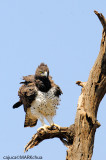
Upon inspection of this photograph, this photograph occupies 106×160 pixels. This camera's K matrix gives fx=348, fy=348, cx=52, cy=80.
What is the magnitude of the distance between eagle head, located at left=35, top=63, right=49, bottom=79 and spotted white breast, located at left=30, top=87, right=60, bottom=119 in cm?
45

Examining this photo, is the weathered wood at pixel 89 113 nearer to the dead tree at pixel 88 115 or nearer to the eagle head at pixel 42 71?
the dead tree at pixel 88 115

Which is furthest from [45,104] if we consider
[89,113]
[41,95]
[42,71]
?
[89,113]

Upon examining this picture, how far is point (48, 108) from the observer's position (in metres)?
9.77

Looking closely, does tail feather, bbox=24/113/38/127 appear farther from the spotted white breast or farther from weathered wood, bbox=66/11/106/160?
weathered wood, bbox=66/11/106/160

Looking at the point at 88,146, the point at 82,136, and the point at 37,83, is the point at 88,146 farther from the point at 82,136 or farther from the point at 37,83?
the point at 37,83

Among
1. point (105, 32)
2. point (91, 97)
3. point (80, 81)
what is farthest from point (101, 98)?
point (105, 32)

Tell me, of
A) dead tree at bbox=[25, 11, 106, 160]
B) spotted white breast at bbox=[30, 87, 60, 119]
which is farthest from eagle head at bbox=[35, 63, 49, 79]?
dead tree at bbox=[25, 11, 106, 160]

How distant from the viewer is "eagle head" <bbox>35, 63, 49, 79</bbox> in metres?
9.76

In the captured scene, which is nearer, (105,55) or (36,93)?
(105,55)

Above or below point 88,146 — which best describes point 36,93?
above

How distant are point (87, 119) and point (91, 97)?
55 centimetres

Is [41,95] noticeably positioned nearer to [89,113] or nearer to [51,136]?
[51,136]

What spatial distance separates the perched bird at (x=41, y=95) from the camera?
9.58m

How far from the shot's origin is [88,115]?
854 cm
